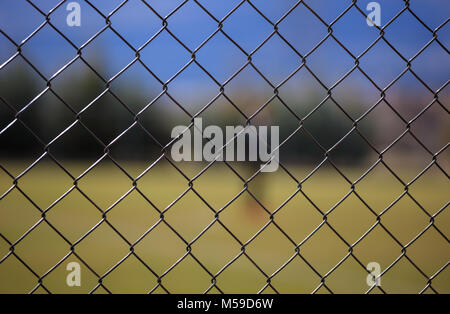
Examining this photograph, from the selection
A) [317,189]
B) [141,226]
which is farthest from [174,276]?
[317,189]

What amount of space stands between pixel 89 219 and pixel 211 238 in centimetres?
412

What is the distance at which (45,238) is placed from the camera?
352 inches

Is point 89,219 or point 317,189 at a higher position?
point 89,219

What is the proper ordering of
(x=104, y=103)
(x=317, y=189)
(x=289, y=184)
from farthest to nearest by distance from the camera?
(x=104, y=103), (x=289, y=184), (x=317, y=189)

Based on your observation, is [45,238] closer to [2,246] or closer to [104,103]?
[2,246]

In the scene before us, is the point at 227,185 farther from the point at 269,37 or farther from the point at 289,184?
the point at 269,37

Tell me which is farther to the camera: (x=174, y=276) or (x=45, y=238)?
(x=45, y=238)

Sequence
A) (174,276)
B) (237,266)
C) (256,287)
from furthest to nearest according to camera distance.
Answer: (237,266) → (174,276) → (256,287)

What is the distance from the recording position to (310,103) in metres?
20.2
